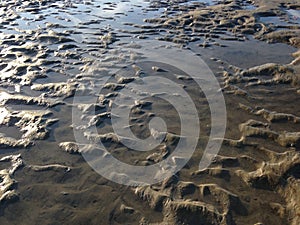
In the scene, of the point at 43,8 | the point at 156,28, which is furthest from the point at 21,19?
the point at 156,28

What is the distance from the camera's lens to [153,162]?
472 centimetres

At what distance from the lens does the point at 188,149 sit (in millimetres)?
4941

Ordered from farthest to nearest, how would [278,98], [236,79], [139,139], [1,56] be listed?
1. [1,56]
2. [236,79]
3. [278,98]
4. [139,139]

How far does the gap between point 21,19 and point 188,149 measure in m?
8.69

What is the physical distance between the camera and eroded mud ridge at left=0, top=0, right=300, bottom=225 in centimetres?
403

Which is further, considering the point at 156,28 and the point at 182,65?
the point at 156,28

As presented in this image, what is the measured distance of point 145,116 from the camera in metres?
5.76

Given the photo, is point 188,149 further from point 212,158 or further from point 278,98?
point 278,98

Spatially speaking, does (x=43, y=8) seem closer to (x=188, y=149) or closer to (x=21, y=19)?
(x=21, y=19)

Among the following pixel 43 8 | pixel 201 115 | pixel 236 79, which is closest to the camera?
pixel 201 115

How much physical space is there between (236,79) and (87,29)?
527 cm

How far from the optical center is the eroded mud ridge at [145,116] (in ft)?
13.2

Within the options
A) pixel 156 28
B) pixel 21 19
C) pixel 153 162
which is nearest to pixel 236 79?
pixel 153 162

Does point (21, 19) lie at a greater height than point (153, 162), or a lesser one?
greater
